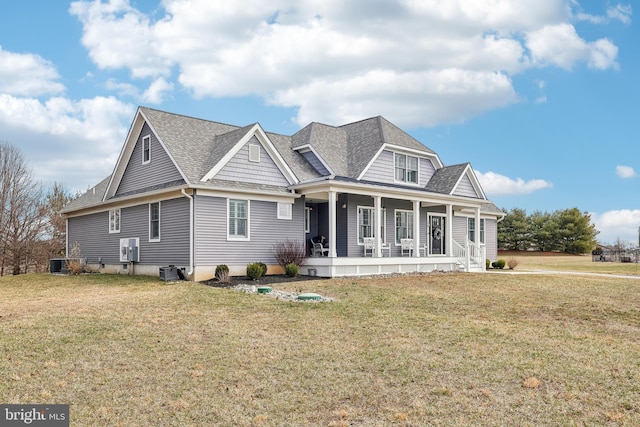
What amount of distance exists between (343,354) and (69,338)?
473 cm

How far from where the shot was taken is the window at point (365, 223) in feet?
78.6

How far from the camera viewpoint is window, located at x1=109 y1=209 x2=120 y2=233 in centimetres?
2448

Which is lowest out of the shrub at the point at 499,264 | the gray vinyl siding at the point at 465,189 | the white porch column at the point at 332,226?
the shrub at the point at 499,264

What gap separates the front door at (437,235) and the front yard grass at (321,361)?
13.9 meters

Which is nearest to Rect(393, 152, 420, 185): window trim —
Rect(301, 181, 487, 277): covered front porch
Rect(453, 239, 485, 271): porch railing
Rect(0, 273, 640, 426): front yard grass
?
Rect(301, 181, 487, 277): covered front porch

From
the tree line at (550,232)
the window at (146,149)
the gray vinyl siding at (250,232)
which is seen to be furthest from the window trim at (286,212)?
the tree line at (550,232)

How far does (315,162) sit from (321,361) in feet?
57.3

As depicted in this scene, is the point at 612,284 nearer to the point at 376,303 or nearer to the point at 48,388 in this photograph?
the point at 376,303

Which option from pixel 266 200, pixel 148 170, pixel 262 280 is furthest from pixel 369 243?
pixel 148 170

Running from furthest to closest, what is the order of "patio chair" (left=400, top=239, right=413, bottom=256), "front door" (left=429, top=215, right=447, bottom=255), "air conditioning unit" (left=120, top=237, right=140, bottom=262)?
"front door" (left=429, top=215, right=447, bottom=255), "patio chair" (left=400, top=239, right=413, bottom=256), "air conditioning unit" (left=120, top=237, right=140, bottom=262)

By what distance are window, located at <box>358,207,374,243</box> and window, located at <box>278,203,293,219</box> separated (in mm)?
3619

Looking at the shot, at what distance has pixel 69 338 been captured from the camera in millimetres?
9242

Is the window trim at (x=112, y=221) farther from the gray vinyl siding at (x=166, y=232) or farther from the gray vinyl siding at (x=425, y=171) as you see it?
the gray vinyl siding at (x=425, y=171)
